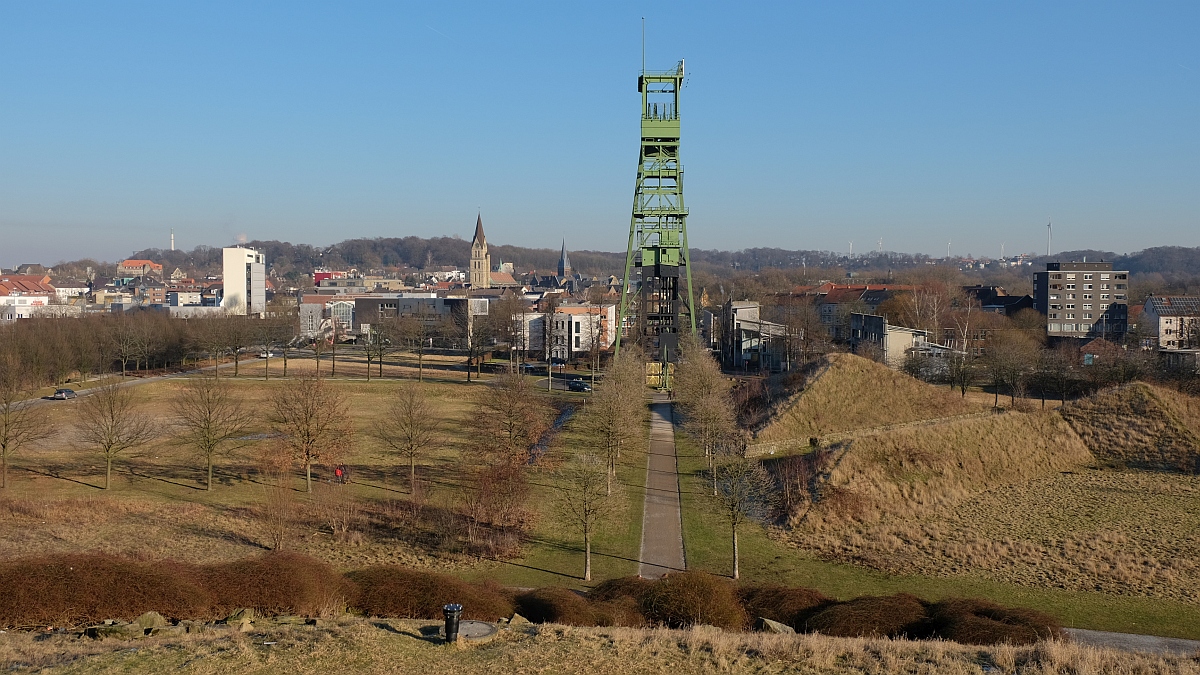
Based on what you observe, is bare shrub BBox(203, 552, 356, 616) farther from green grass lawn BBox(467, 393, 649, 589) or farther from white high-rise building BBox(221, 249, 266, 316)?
white high-rise building BBox(221, 249, 266, 316)

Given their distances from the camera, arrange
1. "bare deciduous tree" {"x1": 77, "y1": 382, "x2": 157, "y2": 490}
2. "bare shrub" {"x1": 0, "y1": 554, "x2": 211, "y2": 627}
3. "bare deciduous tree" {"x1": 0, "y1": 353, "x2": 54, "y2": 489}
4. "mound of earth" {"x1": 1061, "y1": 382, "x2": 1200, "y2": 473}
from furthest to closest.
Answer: "mound of earth" {"x1": 1061, "y1": 382, "x2": 1200, "y2": 473}, "bare deciduous tree" {"x1": 77, "y1": 382, "x2": 157, "y2": 490}, "bare deciduous tree" {"x1": 0, "y1": 353, "x2": 54, "y2": 489}, "bare shrub" {"x1": 0, "y1": 554, "x2": 211, "y2": 627}

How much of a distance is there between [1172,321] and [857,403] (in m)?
34.5

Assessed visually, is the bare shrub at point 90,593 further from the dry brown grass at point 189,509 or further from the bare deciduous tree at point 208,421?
the bare deciduous tree at point 208,421

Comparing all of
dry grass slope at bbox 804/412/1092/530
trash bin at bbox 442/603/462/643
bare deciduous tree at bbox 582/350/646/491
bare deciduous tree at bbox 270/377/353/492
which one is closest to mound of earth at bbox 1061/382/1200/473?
dry grass slope at bbox 804/412/1092/530

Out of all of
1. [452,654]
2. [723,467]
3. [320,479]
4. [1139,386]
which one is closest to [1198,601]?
[723,467]

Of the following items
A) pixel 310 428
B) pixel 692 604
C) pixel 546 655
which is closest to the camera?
pixel 546 655

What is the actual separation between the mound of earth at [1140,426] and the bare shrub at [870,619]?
1654 cm

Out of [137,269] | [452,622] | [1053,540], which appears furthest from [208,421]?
[137,269]

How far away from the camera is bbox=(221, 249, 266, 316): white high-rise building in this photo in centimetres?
→ 7975

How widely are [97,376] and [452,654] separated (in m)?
44.7

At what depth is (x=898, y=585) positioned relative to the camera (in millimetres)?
15703

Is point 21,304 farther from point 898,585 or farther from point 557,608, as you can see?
point 898,585

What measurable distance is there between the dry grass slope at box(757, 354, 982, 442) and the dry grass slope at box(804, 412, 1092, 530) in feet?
10.5

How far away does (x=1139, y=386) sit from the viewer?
93.6ft
